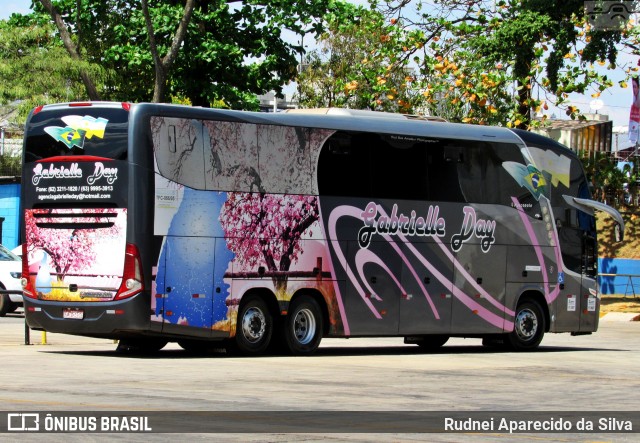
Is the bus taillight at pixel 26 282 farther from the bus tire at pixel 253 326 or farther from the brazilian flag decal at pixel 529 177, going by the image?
the brazilian flag decal at pixel 529 177

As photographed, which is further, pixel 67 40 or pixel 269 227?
pixel 67 40

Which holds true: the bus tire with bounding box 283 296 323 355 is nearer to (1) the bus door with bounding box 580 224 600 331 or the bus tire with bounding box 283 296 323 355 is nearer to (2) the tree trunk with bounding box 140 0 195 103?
(1) the bus door with bounding box 580 224 600 331

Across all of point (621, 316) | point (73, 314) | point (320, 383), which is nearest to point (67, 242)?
point (73, 314)

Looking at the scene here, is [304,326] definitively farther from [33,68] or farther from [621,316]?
[621,316]

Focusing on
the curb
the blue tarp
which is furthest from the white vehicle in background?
the blue tarp

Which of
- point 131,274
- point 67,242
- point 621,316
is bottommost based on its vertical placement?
point 621,316

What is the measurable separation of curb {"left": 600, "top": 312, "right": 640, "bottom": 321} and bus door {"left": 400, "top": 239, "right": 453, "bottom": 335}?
1780 cm

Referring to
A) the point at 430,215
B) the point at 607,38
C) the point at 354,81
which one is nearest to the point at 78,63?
the point at 354,81

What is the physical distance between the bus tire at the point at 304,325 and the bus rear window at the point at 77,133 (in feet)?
13.2

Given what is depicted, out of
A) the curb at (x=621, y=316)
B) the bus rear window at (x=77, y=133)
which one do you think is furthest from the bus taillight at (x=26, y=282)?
the curb at (x=621, y=316)

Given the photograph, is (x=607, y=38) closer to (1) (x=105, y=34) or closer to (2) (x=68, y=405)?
(1) (x=105, y=34)

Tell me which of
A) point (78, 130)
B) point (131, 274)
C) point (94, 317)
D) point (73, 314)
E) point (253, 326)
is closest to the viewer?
point (131, 274)

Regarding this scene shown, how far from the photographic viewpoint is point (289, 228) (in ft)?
69.7

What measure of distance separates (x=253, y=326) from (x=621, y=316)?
22.2m
